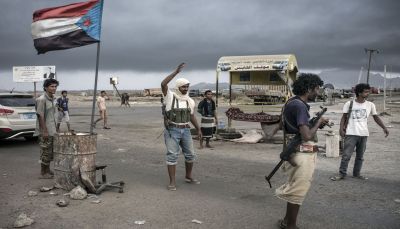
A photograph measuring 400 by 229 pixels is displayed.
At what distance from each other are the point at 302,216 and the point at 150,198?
7.64 feet

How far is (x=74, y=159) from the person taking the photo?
6766mm

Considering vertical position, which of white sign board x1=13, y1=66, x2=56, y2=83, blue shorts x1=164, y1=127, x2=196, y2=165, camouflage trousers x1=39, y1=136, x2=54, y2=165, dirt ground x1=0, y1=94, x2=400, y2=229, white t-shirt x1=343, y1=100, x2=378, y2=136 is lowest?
dirt ground x1=0, y1=94, x2=400, y2=229

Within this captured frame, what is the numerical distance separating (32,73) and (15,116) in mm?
11865

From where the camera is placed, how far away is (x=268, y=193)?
6707 mm

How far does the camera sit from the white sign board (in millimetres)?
22641

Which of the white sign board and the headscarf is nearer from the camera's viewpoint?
the headscarf

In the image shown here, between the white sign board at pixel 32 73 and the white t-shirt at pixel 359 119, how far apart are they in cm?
1804

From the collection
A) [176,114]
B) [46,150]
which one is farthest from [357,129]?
[46,150]

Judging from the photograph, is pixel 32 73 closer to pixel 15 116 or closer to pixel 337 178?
pixel 15 116

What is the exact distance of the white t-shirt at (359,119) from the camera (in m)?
7.79

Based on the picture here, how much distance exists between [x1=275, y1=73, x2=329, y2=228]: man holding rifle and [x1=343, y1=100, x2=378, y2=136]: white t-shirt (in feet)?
11.0

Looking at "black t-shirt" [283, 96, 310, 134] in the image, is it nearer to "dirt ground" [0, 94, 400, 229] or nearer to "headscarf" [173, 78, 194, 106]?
"dirt ground" [0, 94, 400, 229]

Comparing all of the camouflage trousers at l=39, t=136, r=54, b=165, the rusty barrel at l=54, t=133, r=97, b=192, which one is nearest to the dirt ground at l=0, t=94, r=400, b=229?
the rusty barrel at l=54, t=133, r=97, b=192

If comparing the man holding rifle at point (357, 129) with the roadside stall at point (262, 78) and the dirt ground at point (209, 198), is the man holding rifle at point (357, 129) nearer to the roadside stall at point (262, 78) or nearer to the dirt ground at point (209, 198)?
the dirt ground at point (209, 198)
